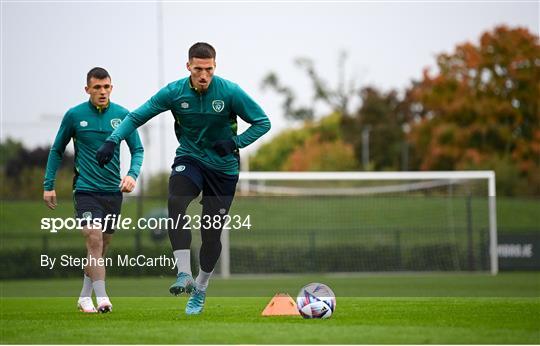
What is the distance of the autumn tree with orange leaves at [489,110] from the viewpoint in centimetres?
5028

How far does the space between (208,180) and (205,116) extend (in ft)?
2.23

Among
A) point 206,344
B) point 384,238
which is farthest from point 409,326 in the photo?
point 384,238

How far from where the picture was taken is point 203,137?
1123cm

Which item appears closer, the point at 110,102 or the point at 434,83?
the point at 110,102

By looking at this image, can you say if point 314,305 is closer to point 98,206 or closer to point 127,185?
point 127,185

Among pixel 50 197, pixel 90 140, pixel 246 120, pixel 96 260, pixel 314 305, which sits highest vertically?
pixel 246 120

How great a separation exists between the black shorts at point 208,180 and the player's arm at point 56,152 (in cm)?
202

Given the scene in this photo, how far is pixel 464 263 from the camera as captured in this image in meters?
29.9

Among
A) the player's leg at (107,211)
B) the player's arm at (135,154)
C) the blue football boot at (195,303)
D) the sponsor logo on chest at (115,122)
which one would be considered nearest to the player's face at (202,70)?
the player's arm at (135,154)

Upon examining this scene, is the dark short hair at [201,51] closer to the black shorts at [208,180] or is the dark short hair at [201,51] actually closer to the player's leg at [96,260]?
the black shorts at [208,180]

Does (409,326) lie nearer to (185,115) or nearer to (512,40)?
(185,115)

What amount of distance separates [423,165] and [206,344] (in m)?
43.7

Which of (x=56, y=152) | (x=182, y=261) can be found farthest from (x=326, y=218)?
(x=182, y=261)

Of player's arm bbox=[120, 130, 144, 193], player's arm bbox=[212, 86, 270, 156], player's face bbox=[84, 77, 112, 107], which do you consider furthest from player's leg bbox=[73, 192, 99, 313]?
player's arm bbox=[212, 86, 270, 156]
